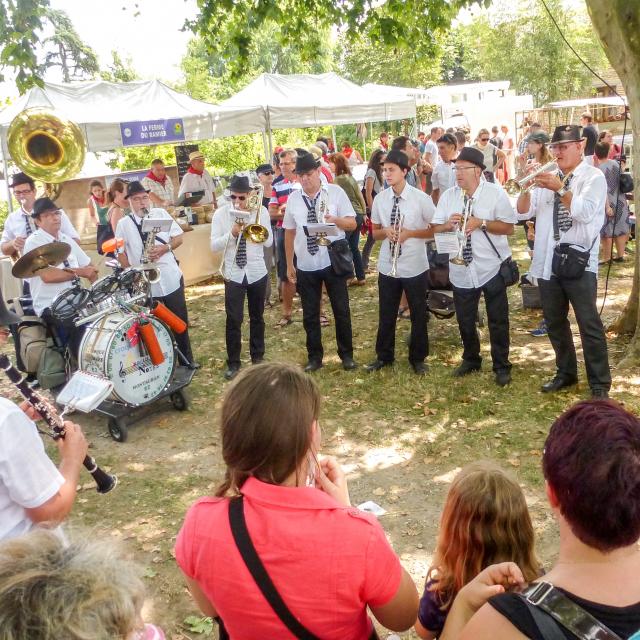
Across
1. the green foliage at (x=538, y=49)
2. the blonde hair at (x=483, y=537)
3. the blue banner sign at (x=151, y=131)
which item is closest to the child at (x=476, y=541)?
the blonde hair at (x=483, y=537)

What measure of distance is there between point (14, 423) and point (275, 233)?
7.60 meters

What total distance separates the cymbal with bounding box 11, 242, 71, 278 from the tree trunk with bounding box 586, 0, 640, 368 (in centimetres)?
490

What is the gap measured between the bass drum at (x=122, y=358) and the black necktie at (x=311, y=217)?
62.6 inches

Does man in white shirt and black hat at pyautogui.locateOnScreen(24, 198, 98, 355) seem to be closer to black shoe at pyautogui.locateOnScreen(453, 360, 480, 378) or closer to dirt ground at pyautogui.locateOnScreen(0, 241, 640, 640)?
dirt ground at pyautogui.locateOnScreen(0, 241, 640, 640)

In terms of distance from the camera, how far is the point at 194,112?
1120cm

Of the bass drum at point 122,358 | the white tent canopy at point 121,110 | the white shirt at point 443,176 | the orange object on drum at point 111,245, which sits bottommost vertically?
the bass drum at point 122,358

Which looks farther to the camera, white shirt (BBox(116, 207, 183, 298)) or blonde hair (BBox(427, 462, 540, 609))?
white shirt (BBox(116, 207, 183, 298))

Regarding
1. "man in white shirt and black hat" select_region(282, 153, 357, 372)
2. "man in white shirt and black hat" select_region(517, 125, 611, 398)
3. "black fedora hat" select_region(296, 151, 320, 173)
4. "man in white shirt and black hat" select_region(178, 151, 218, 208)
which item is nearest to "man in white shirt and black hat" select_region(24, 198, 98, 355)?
"man in white shirt and black hat" select_region(282, 153, 357, 372)

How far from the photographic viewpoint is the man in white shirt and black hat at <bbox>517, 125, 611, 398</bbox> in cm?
505

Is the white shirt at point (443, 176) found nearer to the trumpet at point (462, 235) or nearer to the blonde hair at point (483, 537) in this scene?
the trumpet at point (462, 235)

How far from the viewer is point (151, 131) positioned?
10391mm

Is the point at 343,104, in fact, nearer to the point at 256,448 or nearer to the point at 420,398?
the point at 420,398

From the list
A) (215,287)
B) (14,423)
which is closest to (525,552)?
(14,423)

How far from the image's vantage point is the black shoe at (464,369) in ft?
20.7
